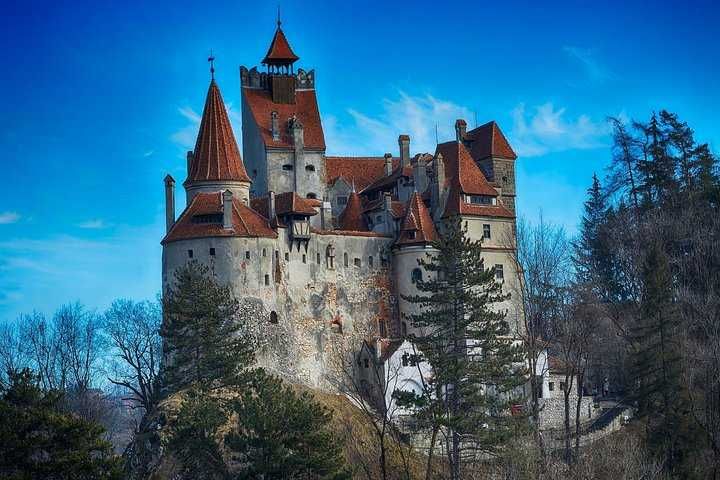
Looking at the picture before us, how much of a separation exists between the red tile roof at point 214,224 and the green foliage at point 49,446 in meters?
26.0

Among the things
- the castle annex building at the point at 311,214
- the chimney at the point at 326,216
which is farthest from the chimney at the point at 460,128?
the chimney at the point at 326,216

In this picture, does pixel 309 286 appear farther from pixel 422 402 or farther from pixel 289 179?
pixel 422 402

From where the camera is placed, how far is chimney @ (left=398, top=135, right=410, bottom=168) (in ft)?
273

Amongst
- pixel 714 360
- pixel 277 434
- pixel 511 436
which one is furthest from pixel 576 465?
pixel 277 434

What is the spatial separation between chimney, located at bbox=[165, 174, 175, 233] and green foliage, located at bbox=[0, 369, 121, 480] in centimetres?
2979

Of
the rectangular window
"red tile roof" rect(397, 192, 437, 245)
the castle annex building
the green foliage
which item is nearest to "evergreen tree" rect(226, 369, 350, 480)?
the green foliage

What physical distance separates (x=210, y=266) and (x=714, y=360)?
28434 mm

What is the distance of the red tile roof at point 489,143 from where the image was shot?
Result: 82250 mm

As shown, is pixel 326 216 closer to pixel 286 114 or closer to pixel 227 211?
pixel 227 211

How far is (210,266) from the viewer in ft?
232

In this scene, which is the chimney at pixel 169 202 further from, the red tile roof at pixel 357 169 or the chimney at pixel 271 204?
the red tile roof at pixel 357 169

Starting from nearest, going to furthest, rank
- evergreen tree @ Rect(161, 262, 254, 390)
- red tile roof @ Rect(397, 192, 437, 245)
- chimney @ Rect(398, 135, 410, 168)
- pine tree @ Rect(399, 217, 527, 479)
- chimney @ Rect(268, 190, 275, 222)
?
pine tree @ Rect(399, 217, 527, 479), evergreen tree @ Rect(161, 262, 254, 390), chimney @ Rect(268, 190, 275, 222), red tile roof @ Rect(397, 192, 437, 245), chimney @ Rect(398, 135, 410, 168)

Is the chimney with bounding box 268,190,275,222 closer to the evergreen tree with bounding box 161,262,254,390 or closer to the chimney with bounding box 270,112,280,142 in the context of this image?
the chimney with bounding box 270,112,280,142

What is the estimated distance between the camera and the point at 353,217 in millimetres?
80125
